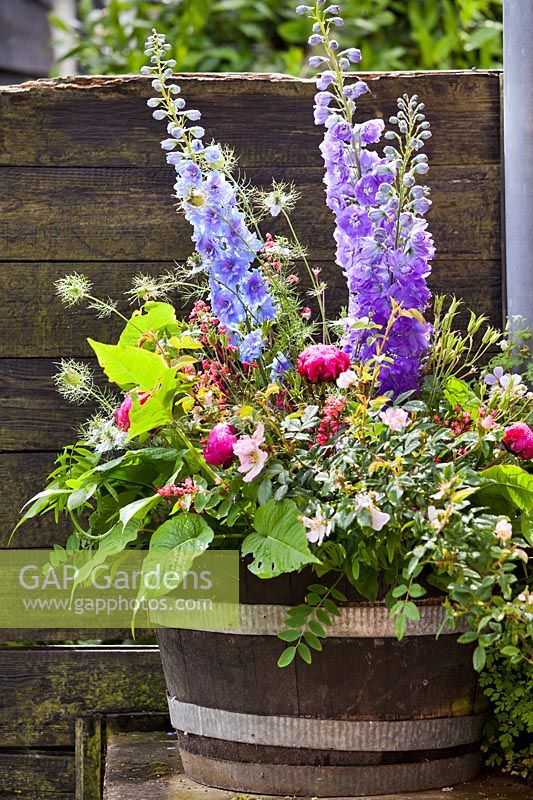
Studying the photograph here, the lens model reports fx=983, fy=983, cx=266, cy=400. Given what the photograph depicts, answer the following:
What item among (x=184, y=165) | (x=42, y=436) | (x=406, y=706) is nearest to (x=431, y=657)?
(x=406, y=706)

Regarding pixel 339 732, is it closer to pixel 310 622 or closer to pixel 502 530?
pixel 310 622

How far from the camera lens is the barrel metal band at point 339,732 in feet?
4.20

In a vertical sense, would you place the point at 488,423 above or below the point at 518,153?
below

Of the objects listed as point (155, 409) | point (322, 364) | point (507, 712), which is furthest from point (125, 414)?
point (507, 712)

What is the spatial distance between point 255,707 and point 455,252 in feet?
3.04

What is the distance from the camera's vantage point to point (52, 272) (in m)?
1.78

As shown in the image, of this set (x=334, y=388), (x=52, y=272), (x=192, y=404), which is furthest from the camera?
(x=52, y=272)

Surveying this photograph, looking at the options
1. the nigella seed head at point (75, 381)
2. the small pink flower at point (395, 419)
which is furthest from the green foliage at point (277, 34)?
the small pink flower at point (395, 419)

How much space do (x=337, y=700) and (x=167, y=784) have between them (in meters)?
0.33

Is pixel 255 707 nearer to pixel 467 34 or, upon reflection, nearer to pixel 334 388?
pixel 334 388

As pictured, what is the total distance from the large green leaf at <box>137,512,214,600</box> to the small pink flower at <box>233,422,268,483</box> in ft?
0.30

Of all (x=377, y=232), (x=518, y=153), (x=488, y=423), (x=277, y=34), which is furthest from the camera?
(x=277, y=34)

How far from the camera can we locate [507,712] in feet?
4.60

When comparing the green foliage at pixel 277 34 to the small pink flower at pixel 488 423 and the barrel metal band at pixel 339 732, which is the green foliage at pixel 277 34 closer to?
the small pink flower at pixel 488 423
